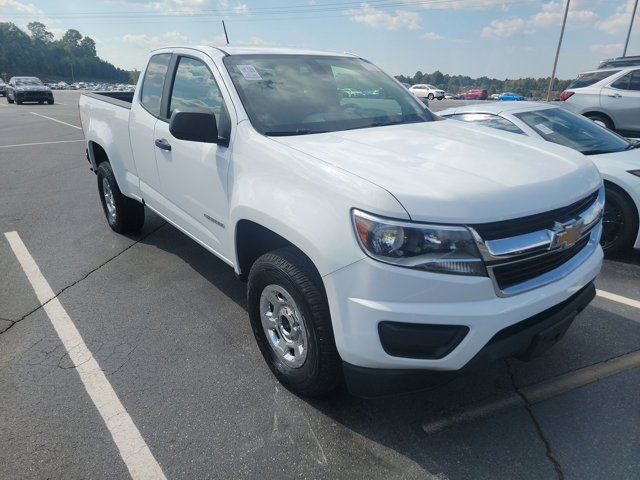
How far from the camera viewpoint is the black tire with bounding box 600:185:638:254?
413 cm

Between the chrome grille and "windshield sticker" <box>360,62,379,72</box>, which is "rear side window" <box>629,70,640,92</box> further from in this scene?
the chrome grille

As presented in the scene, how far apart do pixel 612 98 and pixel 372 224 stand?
9655 mm

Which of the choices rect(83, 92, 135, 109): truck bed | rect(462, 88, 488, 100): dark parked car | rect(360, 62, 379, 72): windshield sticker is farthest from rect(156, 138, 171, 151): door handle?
rect(462, 88, 488, 100): dark parked car

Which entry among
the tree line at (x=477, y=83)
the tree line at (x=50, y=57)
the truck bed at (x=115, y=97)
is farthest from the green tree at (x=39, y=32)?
the truck bed at (x=115, y=97)

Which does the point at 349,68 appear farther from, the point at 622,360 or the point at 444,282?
the point at 622,360

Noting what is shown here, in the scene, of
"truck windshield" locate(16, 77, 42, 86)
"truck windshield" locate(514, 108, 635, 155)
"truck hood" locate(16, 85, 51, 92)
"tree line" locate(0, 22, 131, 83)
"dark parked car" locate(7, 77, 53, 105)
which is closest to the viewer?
"truck windshield" locate(514, 108, 635, 155)

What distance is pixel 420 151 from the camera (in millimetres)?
2395

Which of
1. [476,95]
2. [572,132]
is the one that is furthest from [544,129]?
[476,95]

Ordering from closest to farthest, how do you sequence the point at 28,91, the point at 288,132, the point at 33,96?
the point at 288,132 → the point at 28,91 → the point at 33,96

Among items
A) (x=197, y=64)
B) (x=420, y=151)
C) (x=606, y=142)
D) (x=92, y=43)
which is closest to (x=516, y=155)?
(x=420, y=151)

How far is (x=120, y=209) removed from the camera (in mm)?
4883

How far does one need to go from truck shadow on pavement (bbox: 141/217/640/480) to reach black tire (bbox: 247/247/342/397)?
17 cm

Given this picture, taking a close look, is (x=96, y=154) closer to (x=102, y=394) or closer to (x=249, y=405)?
(x=102, y=394)

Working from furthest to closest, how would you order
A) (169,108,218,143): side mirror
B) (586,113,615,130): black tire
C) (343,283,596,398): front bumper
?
(586,113,615,130): black tire < (169,108,218,143): side mirror < (343,283,596,398): front bumper
